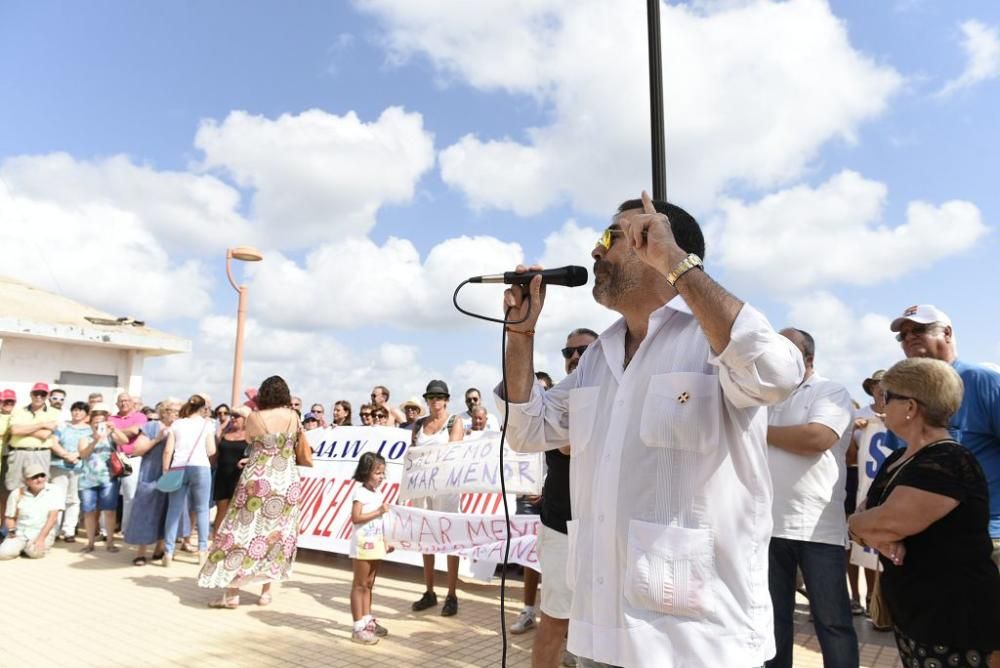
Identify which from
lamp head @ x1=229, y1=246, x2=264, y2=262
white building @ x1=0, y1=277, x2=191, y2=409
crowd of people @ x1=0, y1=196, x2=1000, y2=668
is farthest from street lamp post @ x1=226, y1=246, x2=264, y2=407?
crowd of people @ x1=0, y1=196, x2=1000, y2=668

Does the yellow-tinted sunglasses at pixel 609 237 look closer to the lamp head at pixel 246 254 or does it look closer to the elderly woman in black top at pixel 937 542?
the elderly woman in black top at pixel 937 542

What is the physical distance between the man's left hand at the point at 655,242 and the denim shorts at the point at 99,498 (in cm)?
978

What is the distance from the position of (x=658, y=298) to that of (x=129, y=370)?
54.9ft

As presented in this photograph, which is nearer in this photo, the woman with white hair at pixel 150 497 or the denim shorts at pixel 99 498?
the woman with white hair at pixel 150 497

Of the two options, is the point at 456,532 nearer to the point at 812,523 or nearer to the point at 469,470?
the point at 469,470

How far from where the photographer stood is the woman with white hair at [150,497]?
8578 mm

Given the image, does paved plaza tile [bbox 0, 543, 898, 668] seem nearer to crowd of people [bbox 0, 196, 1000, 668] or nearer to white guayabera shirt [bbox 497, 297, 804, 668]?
crowd of people [bbox 0, 196, 1000, 668]

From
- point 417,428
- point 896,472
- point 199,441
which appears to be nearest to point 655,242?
point 896,472

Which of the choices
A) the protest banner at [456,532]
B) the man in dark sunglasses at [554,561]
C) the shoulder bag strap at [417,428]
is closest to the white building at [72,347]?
the shoulder bag strap at [417,428]

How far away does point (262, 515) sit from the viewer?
Answer: 661 cm

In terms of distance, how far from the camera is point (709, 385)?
1855 mm

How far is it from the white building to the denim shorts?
5.69 metres

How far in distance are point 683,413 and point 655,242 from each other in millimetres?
453

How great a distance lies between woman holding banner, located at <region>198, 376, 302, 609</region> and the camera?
21.3 ft
